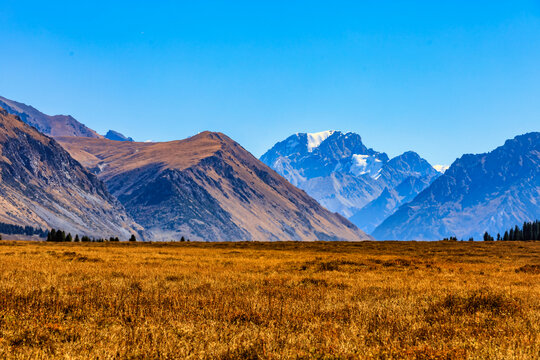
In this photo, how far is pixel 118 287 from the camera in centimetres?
1939

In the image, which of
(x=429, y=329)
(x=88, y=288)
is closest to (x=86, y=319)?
(x=88, y=288)

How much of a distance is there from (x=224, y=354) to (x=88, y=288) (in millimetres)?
10796

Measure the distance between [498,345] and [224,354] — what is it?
674cm

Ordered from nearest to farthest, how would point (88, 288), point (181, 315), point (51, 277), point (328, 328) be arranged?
point (328, 328)
point (181, 315)
point (88, 288)
point (51, 277)

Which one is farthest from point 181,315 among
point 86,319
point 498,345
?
point 498,345

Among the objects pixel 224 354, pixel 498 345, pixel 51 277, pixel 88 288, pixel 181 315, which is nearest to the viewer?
pixel 224 354

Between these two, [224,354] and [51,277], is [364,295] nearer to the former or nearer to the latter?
[224,354]

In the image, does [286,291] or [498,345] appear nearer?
[498,345]

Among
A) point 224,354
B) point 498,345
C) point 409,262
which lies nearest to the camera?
point 224,354

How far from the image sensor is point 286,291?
65.4 ft

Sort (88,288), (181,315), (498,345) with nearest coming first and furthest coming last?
(498,345) → (181,315) → (88,288)

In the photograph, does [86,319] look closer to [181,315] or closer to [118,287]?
[181,315]

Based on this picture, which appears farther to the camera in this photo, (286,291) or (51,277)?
(51,277)

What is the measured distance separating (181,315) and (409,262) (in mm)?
30260
